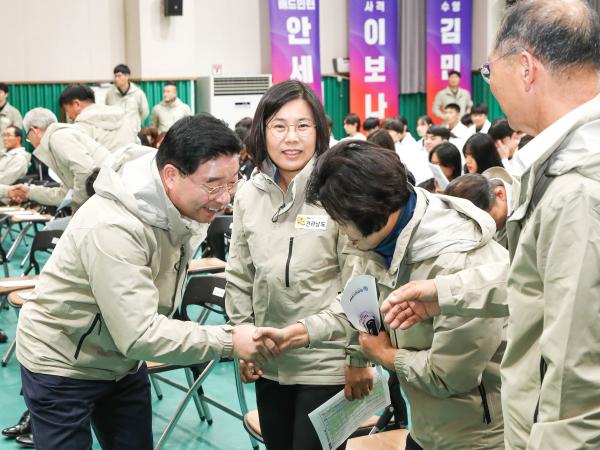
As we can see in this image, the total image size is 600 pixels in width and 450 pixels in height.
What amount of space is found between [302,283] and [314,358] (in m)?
0.23

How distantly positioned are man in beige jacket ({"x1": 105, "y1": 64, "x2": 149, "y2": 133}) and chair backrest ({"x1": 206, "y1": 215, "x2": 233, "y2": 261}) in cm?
631

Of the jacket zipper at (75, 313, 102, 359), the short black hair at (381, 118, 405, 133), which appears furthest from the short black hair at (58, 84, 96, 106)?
the jacket zipper at (75, 313, 102, 359)

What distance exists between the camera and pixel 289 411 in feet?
8.27

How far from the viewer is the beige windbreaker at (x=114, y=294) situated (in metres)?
2.15

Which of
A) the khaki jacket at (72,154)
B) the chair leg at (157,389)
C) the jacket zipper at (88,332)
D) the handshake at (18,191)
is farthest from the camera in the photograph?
the handshake at (18,191)

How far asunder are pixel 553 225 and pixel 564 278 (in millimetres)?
87

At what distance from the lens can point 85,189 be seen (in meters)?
5.70

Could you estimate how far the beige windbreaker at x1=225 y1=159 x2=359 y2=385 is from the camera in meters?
2.45

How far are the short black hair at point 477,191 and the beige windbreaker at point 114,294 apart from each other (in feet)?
3.61

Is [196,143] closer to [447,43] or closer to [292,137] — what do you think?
[292,137]

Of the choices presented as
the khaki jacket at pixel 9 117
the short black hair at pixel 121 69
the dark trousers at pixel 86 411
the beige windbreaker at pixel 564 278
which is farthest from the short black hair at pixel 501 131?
the khaki jacket at pixel 9 117

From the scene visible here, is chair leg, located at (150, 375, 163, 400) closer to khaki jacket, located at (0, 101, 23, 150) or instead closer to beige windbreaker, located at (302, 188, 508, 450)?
beige windbreaker, located at (302, 188, 508, 450)

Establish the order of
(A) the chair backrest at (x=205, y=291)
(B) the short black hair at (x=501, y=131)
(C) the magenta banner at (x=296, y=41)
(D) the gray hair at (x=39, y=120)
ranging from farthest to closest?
(C) the magenta banner at (x=296, y=41) → (B) the short black hair at (x=501, y=131) → (D) the gray hair at (x=39, y=120) → (A) the chair backrest at (x=205, y=291)

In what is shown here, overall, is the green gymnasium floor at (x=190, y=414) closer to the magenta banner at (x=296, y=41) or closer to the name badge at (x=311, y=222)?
the name badge at (x=311, y=222)
